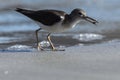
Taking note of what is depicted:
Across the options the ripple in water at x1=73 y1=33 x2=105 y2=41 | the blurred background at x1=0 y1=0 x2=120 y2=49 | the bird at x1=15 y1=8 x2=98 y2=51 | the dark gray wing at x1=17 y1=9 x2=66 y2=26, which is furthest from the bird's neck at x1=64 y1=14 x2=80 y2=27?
the ripple in water at x1=73 y1=33 x2=105 y2=41

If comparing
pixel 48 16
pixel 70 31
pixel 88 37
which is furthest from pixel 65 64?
pixel 70 31

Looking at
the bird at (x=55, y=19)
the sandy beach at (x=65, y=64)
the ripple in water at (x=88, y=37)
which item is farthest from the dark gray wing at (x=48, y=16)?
the ripple in water at (x=88, y=37)

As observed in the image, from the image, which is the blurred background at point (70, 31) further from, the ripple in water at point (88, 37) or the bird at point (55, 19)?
the bird at point (55, 19)

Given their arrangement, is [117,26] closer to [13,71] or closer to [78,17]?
[78,17]

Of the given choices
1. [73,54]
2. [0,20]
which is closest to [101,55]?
[73,54]

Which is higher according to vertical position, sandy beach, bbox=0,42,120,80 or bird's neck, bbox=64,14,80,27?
bird's neck, bbox=64,14,80,27

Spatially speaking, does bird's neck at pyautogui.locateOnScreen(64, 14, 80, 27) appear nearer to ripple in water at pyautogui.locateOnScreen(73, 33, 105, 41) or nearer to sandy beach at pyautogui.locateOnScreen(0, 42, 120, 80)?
sandy beach at pyautogui.locateOnScreen(0, 42, 120, 80)
